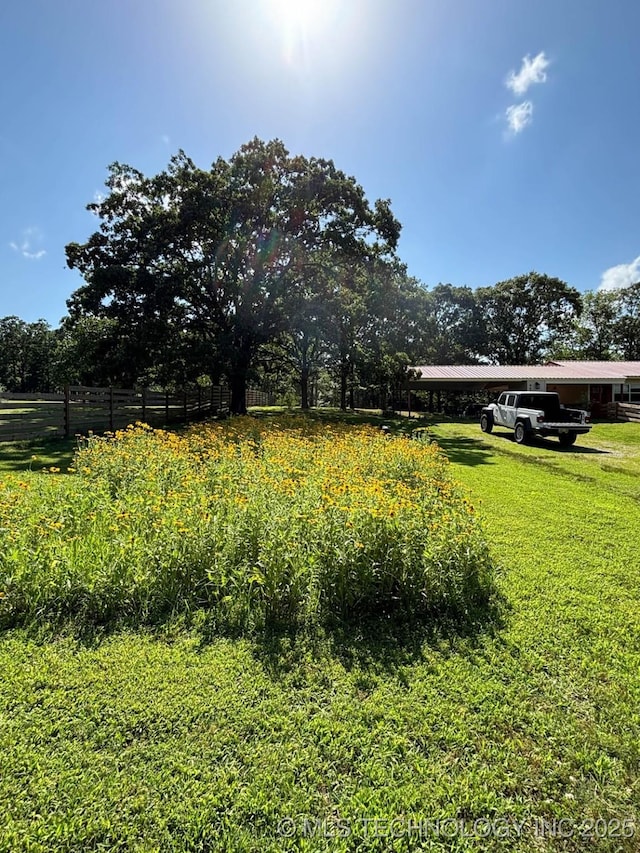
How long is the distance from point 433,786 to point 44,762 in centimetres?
180

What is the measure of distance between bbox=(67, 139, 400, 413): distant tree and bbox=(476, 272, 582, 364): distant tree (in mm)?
29036

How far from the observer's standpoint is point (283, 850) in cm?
163

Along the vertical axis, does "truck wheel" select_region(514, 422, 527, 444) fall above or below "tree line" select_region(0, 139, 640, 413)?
below

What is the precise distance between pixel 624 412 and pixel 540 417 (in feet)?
43.2

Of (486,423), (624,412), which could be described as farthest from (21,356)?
(624,412)

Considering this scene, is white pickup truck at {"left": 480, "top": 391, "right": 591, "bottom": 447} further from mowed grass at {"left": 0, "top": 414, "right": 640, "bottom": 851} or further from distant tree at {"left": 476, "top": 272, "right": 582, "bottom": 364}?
distant tree at {"left": 476, "top": 272, "right": 582, "bottom": 364}

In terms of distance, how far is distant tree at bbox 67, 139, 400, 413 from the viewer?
51.6 ft

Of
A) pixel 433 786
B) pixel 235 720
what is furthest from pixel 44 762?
pixel 433 786

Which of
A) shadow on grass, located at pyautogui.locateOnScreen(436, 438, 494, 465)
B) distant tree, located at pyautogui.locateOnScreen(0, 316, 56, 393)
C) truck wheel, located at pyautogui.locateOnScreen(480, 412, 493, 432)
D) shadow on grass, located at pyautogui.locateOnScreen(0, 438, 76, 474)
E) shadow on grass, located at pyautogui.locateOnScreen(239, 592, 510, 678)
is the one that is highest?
distant tree, located at pyautogui.locateOnScreen(0, 316, 56, 393)

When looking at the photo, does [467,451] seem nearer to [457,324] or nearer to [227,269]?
[227,269]

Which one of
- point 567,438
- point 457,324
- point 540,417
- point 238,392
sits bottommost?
point 567,438

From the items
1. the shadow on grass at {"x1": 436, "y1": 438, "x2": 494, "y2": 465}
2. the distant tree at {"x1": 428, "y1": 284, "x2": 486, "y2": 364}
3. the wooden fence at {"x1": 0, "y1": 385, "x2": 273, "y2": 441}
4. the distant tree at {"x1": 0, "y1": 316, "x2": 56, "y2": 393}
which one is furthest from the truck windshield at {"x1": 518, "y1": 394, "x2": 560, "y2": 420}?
the distant tree at {"x1": 0, "y1": 316, "x2": 56, "y2": 393}

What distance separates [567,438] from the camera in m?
13.8

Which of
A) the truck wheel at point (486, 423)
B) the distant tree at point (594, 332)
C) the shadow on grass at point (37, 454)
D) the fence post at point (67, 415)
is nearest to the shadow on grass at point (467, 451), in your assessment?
the truck wheel at point (486, 423)
